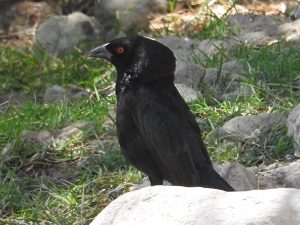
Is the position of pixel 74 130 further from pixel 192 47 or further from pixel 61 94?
pixel 192 47

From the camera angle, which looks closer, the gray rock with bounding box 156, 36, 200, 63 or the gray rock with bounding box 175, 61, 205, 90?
the gray rock with bounding box 175, 61, 205, 90

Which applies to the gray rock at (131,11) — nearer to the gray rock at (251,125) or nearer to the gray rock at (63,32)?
the gray rock at (63,32)

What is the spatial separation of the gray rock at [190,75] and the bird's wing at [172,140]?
164cm

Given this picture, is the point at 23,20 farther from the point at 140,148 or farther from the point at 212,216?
the point at 212,216

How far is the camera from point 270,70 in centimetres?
737

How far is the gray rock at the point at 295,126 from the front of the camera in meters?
6.16

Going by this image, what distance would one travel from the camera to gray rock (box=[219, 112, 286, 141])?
21.2 feet

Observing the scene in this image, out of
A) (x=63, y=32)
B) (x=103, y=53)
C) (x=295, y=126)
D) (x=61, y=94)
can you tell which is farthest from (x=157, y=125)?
(x=63, y=32)

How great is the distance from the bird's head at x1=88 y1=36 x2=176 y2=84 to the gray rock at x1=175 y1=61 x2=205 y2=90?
136 cm

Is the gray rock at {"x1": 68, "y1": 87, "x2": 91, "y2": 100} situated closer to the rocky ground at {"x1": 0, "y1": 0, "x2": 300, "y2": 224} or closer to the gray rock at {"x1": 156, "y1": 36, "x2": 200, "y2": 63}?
the rocky ground at {"x1": 0, "y1": 0, "x2": 300, "y2": 224}

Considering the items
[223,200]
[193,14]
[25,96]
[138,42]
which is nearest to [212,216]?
[223,200]

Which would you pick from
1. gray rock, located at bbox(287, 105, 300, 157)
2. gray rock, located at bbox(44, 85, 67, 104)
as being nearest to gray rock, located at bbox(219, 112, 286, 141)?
gray rock, located at bbox(287, 105, 300, 157)

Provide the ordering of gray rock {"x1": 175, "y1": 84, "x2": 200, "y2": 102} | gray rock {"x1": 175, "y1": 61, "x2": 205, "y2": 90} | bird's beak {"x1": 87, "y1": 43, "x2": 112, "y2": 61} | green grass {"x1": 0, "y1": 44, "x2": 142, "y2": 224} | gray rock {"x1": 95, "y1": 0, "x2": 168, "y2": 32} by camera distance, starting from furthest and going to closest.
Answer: gray rock {"x1": 95, "y1": 0, "x2": 168, "y2": 32} → gray rock {"x1": 175, "y1": 61, "x2": 205, "y2": 90} → gray rock {"x1": 175, "y1": 84, "x2": 200, "y2": 102} → bird's beak {"x1": 87, "y1": 43, "x2": 112, "y2": 61} → green grass {"x1": 0, "y1": 44, "x2": 142, "y2": 224}

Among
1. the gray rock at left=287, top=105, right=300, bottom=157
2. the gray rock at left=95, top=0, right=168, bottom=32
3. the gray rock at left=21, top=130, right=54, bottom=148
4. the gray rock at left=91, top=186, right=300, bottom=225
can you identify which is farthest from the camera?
the gray rock at left=95, top=0, right=168, bottom=32
